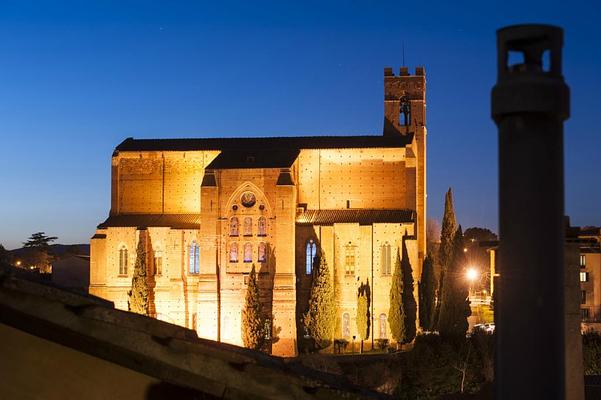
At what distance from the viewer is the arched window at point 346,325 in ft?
151

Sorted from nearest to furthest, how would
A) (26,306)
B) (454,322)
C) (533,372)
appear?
1. (533,372)
2. (26,306)
3. (454,322)

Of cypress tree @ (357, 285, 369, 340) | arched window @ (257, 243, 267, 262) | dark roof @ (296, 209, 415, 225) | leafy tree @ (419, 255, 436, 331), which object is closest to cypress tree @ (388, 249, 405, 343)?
cypress tree @ (357, 285, 369, 340)

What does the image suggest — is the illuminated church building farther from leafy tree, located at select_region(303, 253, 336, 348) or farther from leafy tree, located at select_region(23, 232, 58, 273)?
leafy tree, located at select_region(23, 232, 58, 273)

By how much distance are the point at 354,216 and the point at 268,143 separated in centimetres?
630

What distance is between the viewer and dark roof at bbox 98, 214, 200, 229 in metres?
49.8

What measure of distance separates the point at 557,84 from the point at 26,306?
160 inches

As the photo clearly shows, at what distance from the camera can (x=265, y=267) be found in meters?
45.9

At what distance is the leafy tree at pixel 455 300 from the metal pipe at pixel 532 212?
36.7 metres

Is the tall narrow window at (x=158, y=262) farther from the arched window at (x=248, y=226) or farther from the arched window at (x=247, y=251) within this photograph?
the arched window at (x=248, y=226)

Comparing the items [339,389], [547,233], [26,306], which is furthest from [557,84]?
[26,306]

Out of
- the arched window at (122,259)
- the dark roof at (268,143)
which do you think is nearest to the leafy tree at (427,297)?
the dark roof at (268,143)

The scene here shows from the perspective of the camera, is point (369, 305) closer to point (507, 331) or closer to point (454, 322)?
point (454, 322)

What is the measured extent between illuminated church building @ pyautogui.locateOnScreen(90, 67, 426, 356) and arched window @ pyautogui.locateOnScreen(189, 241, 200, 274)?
10cm

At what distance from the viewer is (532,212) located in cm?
475
